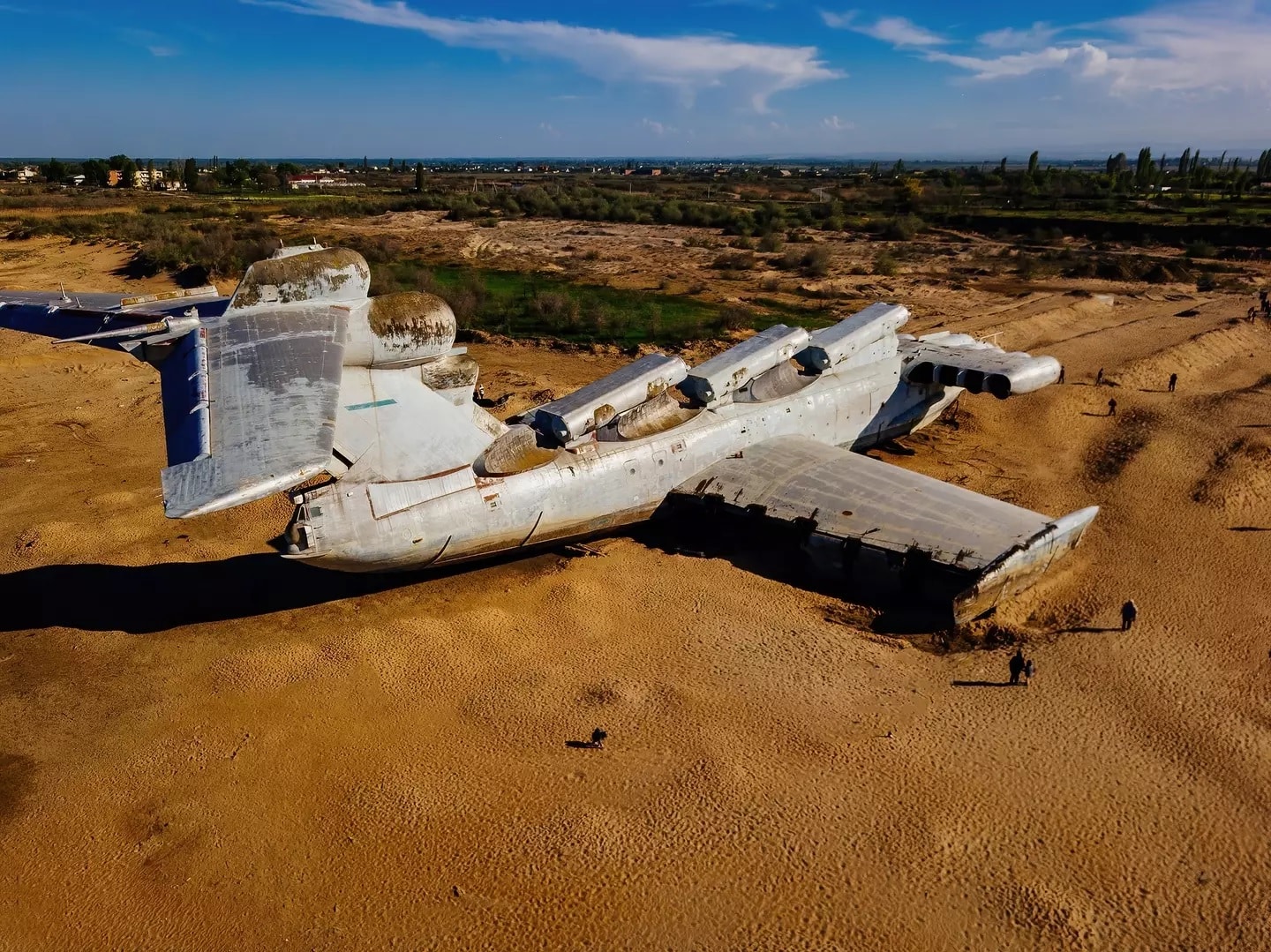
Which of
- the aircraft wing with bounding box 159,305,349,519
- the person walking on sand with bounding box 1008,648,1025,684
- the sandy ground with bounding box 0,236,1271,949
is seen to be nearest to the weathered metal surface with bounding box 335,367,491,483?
the aircraft wing with bounding box 159,305,349,519

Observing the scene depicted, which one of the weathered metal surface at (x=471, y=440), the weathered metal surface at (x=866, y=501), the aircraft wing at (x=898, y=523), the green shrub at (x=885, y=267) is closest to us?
the weathered metal surface at (x=471, y=440)

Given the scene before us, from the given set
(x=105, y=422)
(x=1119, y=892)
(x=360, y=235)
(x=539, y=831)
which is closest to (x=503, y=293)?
(x=105, y=422)

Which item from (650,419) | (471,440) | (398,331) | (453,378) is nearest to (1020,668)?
(650,419)

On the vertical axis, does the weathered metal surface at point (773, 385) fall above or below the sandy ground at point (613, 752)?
above

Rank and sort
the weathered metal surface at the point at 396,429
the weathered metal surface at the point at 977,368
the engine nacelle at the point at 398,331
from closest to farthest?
the engine nacelle at the point at 398,331
the weathered metal surface at the point at 396,429
the weathered metal surface at the point at 977,368

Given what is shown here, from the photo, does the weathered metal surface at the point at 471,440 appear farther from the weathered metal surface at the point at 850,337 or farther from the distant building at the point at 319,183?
the distant building at the point at 319,183

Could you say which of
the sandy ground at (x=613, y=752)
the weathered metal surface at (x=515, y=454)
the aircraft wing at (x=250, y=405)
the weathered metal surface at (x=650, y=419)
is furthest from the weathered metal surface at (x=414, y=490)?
the weathered metal surface at (x=650, y=419)
